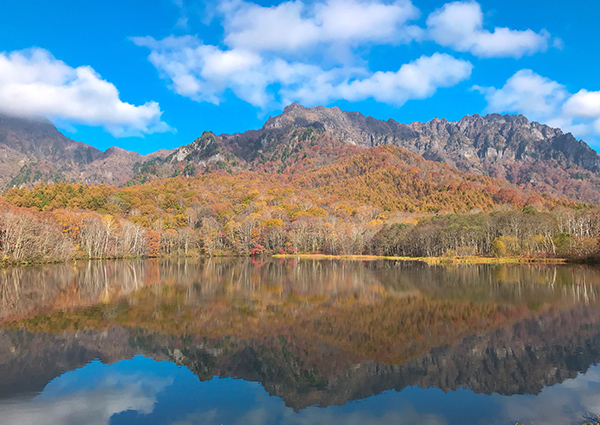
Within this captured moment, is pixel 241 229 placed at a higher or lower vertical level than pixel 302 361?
higher

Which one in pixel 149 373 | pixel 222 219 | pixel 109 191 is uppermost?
pixel 109 191

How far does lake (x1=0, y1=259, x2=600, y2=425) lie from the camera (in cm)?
1120

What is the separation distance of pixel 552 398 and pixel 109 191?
141 meters

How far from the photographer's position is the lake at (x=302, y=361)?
1120 centimetres

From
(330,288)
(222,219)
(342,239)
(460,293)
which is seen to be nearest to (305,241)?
(342,239)

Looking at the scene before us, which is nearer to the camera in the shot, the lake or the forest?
the lake

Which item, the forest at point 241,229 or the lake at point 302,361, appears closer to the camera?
the lake at point 302,361

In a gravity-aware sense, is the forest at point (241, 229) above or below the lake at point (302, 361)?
above

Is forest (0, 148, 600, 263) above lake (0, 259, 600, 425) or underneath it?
above

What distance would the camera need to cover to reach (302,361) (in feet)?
49.7

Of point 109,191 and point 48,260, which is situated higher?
point 109,191

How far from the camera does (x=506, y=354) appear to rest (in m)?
15.5

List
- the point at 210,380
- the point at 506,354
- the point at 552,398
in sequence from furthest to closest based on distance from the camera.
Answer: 1. the point at 506,354
2. the point at 210,380
3. the point at 552,398

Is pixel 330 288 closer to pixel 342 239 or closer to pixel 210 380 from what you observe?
pixel 210 380
